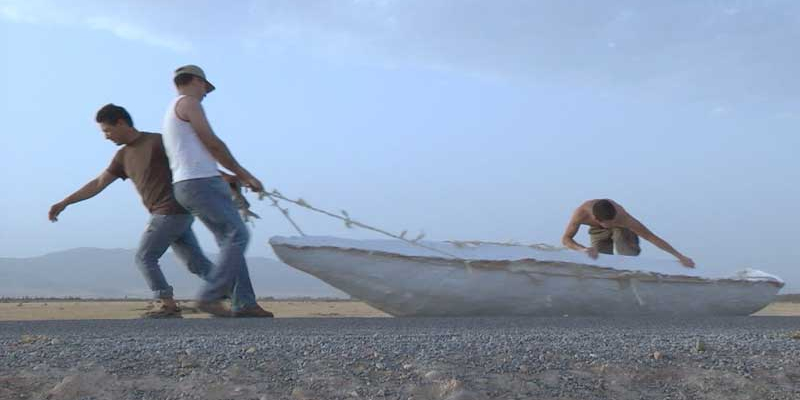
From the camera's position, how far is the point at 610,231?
9508 millimetres

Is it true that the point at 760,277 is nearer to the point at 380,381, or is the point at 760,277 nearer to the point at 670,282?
the point at 670,282

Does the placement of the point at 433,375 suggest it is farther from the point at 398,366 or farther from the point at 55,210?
A: the point at 55,210

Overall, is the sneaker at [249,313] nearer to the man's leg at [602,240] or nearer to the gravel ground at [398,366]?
the gravel ground at [398,366]

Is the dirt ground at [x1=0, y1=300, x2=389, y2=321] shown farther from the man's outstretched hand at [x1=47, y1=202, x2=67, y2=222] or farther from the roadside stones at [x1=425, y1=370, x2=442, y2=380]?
the roadside stones at [x1=425, y1=370, x2=442, y2=380]

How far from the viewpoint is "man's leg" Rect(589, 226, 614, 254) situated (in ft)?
31.3

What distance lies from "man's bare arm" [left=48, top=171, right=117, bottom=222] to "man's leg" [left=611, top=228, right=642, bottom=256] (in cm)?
544

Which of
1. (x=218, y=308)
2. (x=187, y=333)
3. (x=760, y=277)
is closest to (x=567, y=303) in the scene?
(x=760, y=277)

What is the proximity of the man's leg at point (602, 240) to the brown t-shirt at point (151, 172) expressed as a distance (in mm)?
4792

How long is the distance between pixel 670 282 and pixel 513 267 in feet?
5.42

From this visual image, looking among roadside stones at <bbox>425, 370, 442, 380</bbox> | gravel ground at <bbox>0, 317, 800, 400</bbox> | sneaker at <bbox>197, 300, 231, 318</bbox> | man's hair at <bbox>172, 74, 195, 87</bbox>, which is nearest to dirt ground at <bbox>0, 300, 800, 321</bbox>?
sneaker at <bbox>197, 300, 231, 318</bbox>

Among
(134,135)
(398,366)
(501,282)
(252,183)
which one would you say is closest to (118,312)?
(134,135)

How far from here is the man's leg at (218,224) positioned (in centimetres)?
645

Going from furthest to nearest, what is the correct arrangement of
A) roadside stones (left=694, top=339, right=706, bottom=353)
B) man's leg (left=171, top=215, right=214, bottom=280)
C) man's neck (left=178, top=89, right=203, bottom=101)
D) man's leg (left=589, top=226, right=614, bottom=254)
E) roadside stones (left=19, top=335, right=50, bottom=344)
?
man's leg (left=589, top=226, right=614, bottom=254), man's leg (left=171, top=215, right=214, bottom=280), man's neck (left=178, top=89, right=203, bottom=101), roadside stones (left=19, top=335, right=50, bottom=344), roadside stones (left=694, top=339, right=706, bottom=353)

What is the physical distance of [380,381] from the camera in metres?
3.58
